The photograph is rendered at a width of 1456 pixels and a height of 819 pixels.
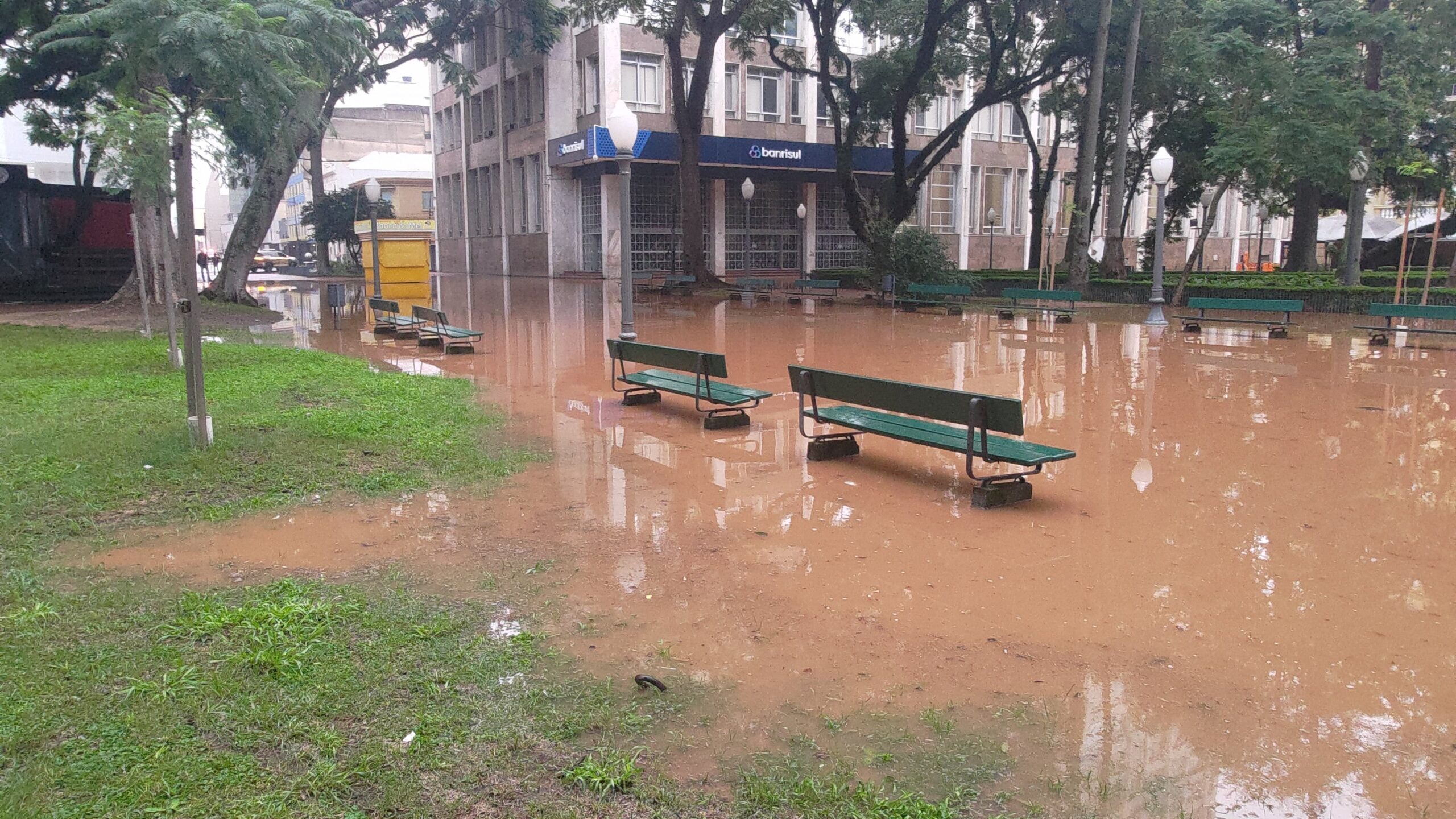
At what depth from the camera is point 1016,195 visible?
166 feet

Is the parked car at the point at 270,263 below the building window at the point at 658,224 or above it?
below

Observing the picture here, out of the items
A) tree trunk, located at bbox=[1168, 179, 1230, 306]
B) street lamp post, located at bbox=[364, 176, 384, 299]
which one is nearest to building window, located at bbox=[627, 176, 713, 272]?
street lamp post, located at bbox=[364, 176, 384, 299]

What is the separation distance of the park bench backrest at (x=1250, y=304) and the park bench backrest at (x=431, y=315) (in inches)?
546

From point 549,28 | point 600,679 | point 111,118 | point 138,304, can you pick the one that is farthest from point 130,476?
point 549,28

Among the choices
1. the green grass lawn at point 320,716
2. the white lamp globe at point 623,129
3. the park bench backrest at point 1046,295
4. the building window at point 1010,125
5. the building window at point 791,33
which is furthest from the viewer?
the building window at point 1010,125

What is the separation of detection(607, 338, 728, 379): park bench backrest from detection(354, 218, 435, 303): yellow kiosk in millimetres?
20421

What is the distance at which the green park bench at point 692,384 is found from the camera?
9.72 meters

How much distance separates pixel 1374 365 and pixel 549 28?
30681mm

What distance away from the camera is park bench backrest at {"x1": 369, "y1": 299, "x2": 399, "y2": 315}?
17.9 m

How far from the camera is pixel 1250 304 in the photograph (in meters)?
18.0

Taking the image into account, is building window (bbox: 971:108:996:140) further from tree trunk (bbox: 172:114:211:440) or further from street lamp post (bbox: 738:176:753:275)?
tree trunk (bbox: 172:114:211:440)

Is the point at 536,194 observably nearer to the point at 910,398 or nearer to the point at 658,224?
Answer: the point at 658,224

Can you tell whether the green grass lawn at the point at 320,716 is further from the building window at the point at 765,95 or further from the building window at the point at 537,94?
the building window at the point at 537,94

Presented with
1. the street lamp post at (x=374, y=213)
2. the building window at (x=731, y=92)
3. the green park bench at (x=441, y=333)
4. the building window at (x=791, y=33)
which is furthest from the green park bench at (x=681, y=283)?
the building window at (x=791, y=33)
